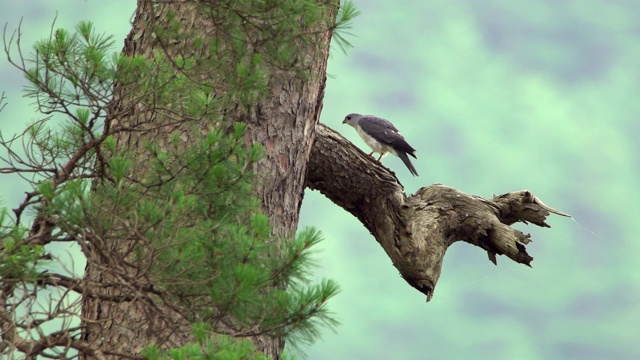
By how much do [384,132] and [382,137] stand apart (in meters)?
0.08

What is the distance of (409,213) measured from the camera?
713cm

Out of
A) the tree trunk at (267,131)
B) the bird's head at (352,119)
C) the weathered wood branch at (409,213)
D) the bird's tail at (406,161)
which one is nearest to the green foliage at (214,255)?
the tree trunk at (267,131)

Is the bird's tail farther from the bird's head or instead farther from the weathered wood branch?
the weathered wood branch

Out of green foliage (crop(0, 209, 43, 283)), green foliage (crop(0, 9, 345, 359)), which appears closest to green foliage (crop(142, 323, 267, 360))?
green foliage (crop(0, 9, 345, 359))

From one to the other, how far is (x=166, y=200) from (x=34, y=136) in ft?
3.56

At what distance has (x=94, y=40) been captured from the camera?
405 cm

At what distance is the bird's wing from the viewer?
30.4 feet

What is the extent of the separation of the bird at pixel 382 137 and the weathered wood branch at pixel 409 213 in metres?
1.82

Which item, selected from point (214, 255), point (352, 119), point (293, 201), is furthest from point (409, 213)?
point (352, 119)

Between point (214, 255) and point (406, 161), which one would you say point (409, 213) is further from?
point (214, 255)

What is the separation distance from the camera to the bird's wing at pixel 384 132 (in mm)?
9266

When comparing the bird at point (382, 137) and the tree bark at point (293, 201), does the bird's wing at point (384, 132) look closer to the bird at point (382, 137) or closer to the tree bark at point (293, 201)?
the bird at point (382, 137)

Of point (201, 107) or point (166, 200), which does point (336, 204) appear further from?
point (166, 200)

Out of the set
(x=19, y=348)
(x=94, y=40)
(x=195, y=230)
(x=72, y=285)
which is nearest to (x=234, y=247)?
(x=195, y=230)
